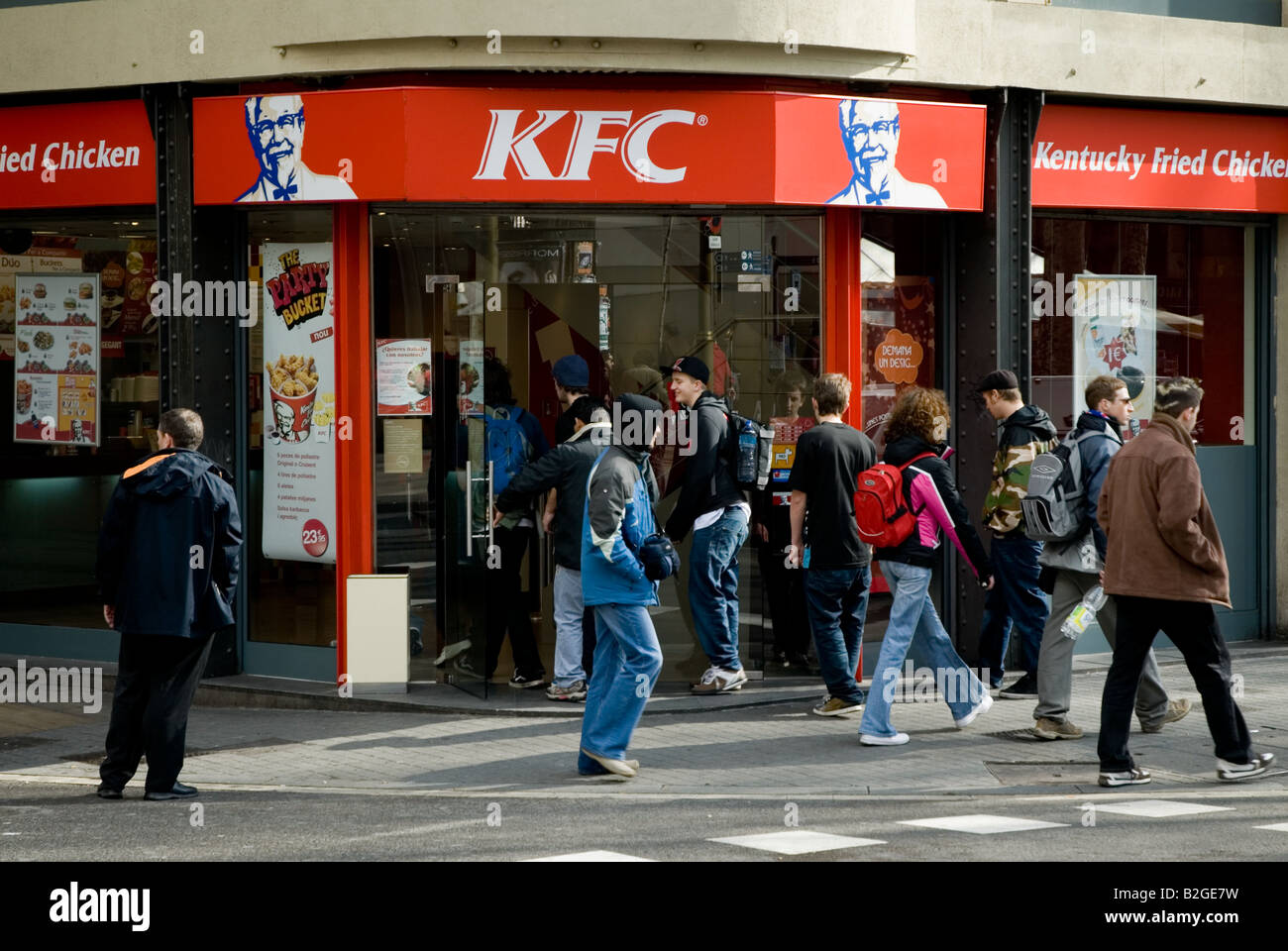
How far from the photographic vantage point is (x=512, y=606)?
11.0 meters

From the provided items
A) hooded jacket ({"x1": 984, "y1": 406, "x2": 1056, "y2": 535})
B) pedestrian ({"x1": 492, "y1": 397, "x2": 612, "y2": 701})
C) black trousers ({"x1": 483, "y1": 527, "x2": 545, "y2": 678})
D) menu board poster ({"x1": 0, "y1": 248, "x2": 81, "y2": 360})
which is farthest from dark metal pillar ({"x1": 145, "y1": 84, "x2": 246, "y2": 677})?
hooded jacket ({"x1": 984, "y1": 406, "x2": 1056, "y2": 535})

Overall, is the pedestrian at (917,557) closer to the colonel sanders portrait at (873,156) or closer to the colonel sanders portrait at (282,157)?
the colonel sanders portrait at (873,156)

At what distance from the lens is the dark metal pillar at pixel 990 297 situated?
1177 cm

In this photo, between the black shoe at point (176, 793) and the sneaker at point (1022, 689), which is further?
the sneaker at point (1022, 689)

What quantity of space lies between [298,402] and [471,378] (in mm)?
1160

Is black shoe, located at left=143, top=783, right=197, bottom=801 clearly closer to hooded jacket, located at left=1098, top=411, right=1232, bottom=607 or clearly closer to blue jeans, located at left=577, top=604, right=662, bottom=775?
blue jeans, located at left=577, top=604, right=662, bottom=775

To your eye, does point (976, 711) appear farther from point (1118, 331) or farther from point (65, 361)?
point (65, 361)

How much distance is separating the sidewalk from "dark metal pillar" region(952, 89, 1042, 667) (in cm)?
155

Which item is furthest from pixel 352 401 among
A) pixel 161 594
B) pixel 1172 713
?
pixel 1172 713

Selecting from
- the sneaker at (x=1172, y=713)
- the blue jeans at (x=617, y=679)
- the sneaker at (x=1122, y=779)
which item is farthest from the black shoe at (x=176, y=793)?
the sneaker at (x=1172, y=713)

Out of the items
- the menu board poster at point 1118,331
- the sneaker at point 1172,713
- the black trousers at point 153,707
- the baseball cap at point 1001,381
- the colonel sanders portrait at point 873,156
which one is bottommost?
the sneaker at point 1172,713

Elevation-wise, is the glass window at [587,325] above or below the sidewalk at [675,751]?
above

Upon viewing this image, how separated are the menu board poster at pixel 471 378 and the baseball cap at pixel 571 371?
610 mm
